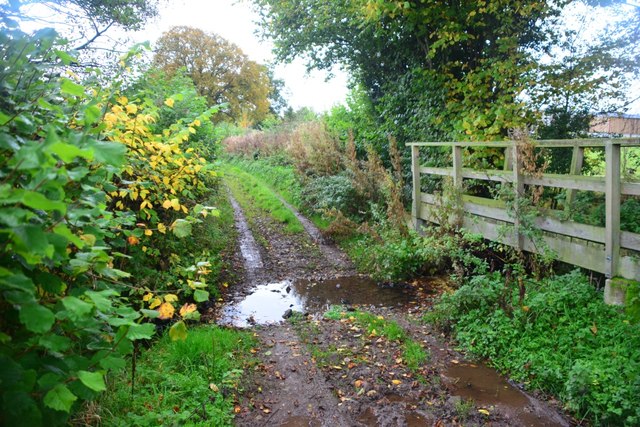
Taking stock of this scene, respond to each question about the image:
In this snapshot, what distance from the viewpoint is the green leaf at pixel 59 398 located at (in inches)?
70.4

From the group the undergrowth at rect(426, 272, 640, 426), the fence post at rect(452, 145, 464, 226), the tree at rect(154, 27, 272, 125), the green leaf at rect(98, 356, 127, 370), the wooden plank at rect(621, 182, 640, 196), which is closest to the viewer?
the green leaf at rect(98, 356, 127, 370)

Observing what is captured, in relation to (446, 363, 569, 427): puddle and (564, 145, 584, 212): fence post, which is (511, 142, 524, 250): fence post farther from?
(446, 363, 569, 427): puddle

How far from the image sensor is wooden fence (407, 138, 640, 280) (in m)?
4.80

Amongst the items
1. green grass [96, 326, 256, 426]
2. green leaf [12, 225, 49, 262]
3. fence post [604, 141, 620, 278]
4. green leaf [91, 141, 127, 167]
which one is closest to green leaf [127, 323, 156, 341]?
green leaf [12, 225, 49, 262]

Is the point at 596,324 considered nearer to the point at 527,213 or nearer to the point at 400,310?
the point at 527,213

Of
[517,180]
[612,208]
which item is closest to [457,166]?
[517,180]

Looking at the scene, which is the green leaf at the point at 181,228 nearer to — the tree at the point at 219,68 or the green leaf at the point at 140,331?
the green leaf at the point at 140,331

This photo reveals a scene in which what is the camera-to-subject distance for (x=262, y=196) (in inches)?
628

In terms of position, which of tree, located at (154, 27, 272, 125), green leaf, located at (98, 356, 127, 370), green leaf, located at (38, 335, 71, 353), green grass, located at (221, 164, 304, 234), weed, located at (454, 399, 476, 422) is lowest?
weed, located at (454, 399, 476, 422)

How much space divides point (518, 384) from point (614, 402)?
3.04 feet

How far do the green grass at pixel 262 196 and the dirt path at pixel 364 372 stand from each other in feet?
15.2

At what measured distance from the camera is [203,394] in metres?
4.04

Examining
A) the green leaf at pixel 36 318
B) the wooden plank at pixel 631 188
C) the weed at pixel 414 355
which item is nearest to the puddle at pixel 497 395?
the weed at pixel 414 355

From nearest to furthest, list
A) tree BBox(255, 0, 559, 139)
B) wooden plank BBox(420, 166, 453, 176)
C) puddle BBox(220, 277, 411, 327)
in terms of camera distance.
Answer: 1. puddle BBox(220, 277, 411, 327)
2. wooden plank BBox(420, 166, 453, 176)
3. tree BBox(255, 0, 559, 139)
